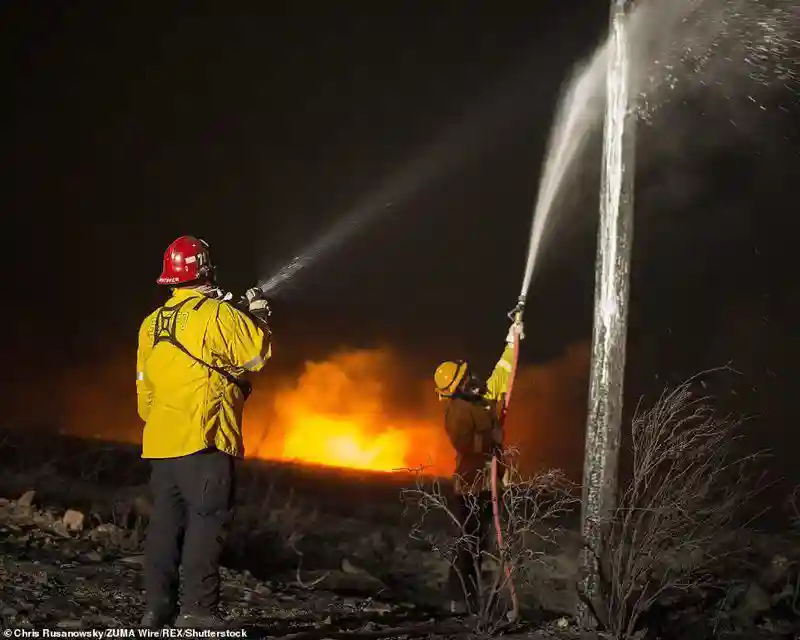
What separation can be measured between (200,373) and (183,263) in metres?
0.65

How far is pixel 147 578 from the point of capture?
Answer: 15.3 feet

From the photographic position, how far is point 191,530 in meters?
4.64

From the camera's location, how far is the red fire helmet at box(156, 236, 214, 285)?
4.82 metres

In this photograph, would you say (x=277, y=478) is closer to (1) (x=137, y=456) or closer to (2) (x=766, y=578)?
(1) (x=137, y=456)

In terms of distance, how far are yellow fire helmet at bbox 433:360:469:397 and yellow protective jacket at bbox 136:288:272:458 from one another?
2766 millimetres

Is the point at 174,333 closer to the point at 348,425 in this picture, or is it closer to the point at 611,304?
the point at 611,304

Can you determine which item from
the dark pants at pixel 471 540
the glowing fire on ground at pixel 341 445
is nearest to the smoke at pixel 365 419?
the glowing fire on ground at pixel 341 445

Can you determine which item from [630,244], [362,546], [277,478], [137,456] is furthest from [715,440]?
[137,456]

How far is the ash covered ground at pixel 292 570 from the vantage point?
5.31m

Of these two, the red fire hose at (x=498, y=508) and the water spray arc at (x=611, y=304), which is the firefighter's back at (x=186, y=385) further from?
the water spray arc at (x=611, y=304)

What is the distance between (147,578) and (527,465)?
42.1 ft

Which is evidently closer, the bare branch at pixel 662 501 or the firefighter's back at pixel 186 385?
the firefighter's back at pixel 186 385

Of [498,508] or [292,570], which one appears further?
[292,570]

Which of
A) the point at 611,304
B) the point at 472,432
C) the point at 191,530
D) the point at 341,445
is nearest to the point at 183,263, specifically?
the point at 191,530
